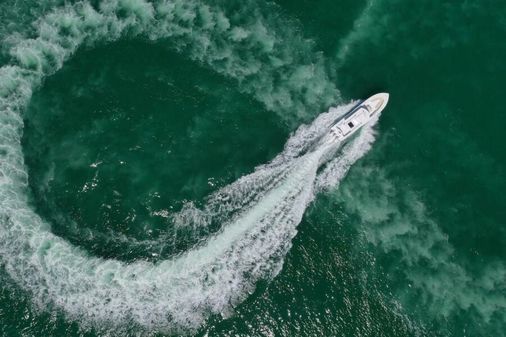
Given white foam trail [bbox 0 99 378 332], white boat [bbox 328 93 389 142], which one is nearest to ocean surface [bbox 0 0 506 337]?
white foam trail [bbox 0 99 378 332]

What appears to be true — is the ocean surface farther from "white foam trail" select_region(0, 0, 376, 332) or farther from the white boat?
the white boat

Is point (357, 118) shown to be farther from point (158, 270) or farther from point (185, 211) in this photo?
point (158, 270)

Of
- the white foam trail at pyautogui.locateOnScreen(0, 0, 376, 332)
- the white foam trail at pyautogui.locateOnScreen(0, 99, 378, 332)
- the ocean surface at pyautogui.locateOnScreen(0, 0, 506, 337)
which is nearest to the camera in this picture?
the white foam trail at pyautogui.locateOnScreen(0, 99, 378, 332)

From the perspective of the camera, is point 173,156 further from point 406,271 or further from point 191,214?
point 406,271

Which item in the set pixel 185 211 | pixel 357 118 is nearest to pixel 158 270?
pixel 185 211

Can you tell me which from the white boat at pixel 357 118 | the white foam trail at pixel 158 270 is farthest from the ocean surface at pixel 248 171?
the white boat at pixel 357 118

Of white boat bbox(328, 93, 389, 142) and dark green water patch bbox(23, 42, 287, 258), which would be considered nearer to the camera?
dark green water patch bbox(23, 42, 287, 258)
